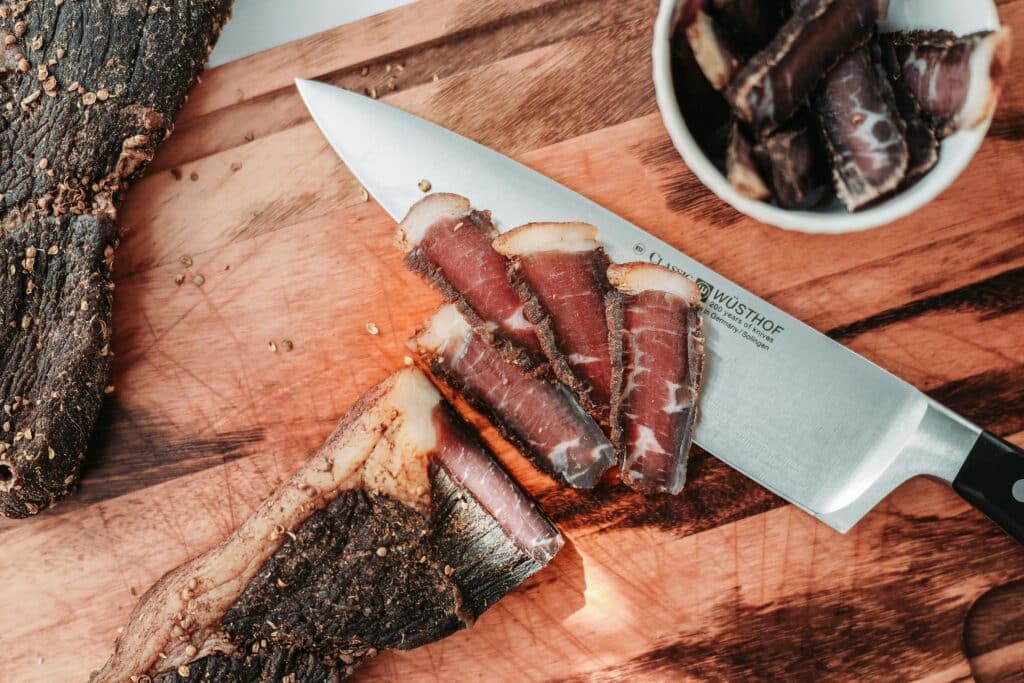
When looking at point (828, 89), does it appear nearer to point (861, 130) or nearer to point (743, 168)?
point (861, 130)

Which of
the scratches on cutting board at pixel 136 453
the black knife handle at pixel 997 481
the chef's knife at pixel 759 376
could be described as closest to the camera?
the black knife handle at pixel 997 481

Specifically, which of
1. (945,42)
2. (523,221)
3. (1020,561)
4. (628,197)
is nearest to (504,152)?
(523,221)

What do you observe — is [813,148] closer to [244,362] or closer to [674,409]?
[674,409]

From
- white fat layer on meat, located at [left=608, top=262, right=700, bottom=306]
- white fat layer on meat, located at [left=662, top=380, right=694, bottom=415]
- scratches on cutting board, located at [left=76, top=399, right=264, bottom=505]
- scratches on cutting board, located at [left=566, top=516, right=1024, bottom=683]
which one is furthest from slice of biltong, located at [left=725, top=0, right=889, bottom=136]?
scratches on cutting board, located at [left=76, top=399, right=264, bottom=505]

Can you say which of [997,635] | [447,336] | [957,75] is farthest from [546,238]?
[997,635]

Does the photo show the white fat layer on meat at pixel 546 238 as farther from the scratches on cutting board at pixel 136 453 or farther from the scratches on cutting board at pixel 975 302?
the scratches on cutting board at pixel 136 453

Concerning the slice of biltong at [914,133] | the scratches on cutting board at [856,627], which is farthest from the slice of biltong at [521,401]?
the slice of biltong at [914,133]

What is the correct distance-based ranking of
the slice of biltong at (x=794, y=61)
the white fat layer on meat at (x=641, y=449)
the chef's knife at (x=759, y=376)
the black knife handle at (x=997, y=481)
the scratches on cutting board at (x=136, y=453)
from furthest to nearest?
1. the scratches on cutting board at (x=136, y=453)
2. the white fat layer on meat at (x=641, y=449)
3. the chef's knife at (x=759, y=376)
4. the black knife handle at (x=997, y=481)
5. the slice of biltong at (x=794, y=61)
